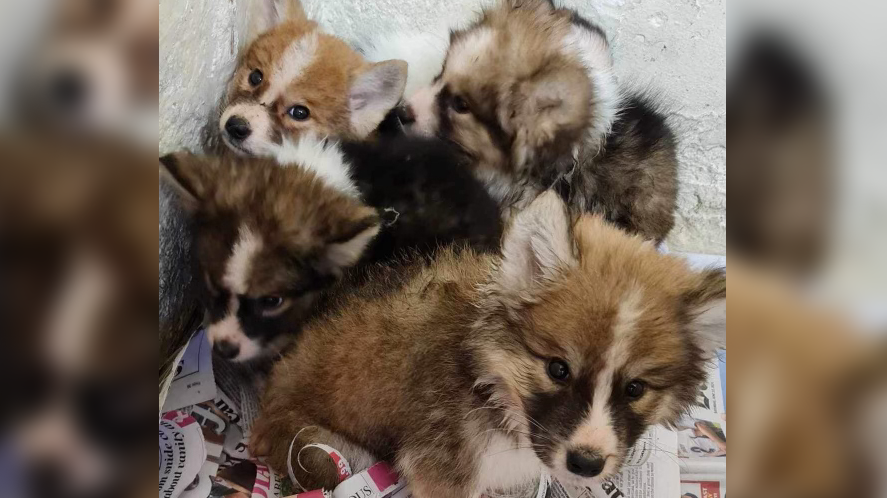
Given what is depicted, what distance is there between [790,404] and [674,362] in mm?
388

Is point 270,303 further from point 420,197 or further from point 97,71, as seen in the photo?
point 97,71

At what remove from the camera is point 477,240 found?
1.26 meters

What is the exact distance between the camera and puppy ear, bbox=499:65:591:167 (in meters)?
1.49

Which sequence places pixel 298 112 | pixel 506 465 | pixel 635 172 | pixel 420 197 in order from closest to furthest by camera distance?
pixel 506 465 → pixel 420 197 → pixel 298 112 → pixel 635 172

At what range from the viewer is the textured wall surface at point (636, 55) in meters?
1.18

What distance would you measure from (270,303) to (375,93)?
597 millimetres

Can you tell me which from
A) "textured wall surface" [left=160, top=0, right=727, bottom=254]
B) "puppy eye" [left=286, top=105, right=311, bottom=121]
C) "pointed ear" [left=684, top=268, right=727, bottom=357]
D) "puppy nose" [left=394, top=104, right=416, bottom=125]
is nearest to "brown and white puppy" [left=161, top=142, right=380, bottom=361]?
"textured wall surface" [left=160, top=0, right=727, bottom=254]

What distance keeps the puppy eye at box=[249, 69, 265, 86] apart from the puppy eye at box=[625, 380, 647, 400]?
982mm

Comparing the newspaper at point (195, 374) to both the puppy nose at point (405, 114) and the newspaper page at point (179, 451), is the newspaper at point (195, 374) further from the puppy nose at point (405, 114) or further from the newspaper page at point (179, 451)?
the puppy nose at point (405, 114)

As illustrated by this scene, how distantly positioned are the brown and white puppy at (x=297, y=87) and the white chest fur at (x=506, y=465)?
2.43ft

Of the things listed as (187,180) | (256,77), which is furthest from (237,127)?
(187,180)

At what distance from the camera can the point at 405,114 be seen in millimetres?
1495

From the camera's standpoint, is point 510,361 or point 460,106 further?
point 460,106

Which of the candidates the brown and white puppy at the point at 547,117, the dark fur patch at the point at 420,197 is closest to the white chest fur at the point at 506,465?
the dark fur patch at the point at 420,197
